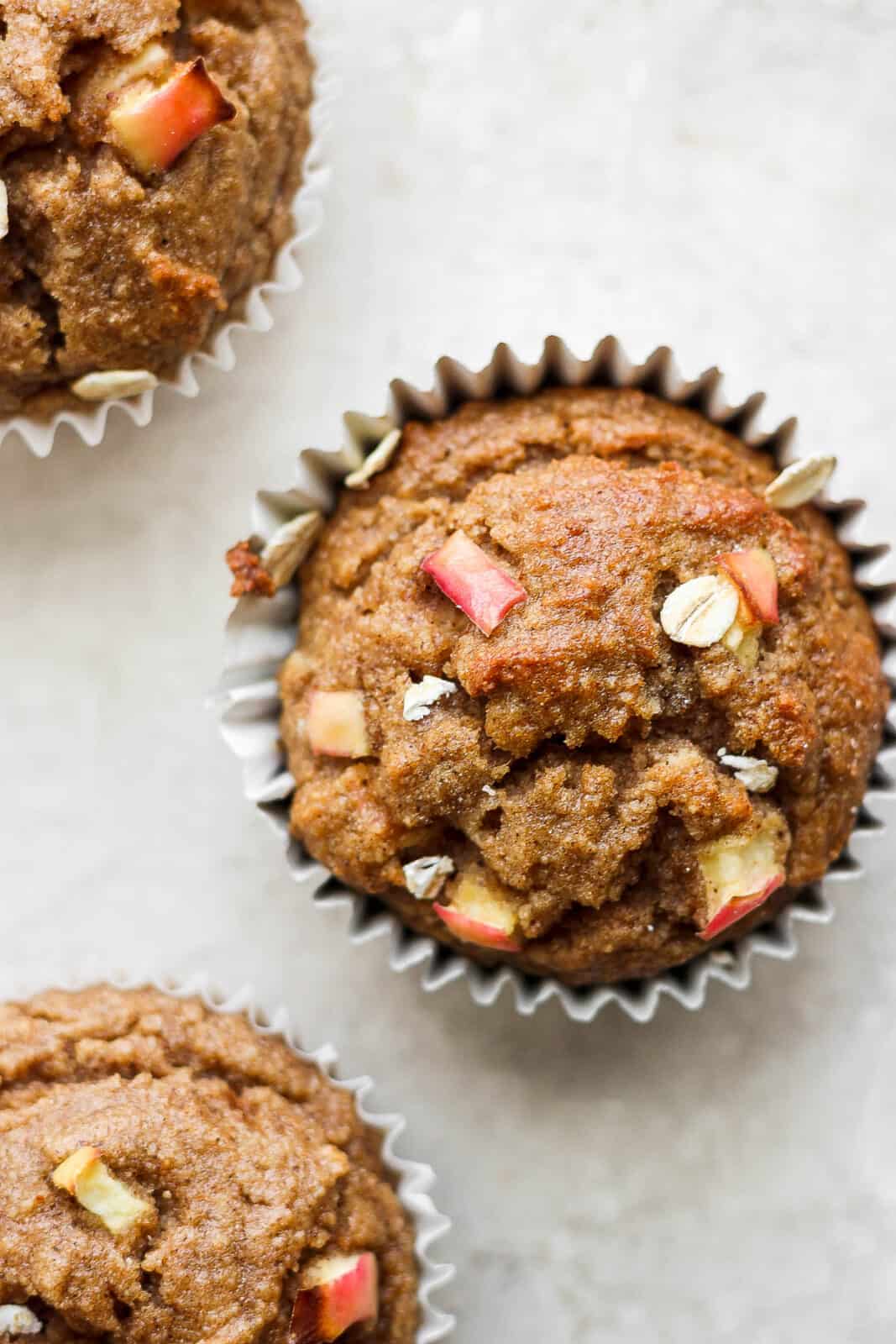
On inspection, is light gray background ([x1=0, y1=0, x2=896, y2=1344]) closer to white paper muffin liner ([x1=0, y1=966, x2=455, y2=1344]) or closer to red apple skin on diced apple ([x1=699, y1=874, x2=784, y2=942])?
white paper muffin liner ([x1=0, y1=966, x2=455, y2=1344])

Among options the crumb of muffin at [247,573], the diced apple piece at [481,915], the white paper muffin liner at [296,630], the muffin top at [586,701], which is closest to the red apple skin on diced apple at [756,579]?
the muffin top at [586,701]

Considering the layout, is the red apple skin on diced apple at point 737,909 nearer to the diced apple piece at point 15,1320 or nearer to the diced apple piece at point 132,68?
the diced apple piece at point 15,1320

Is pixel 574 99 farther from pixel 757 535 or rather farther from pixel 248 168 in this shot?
pixel 757 535

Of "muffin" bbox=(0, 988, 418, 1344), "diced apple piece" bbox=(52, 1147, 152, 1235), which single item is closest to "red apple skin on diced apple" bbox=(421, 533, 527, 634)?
"muffin" bbox=(0, 988, 418, 1344)

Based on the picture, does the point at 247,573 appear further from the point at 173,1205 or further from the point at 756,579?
the point at 173,1205

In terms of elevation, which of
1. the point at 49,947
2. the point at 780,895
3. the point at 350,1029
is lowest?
the point at 49,947

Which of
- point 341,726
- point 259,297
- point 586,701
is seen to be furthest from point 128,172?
point 586,701

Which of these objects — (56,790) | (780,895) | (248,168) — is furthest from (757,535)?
(56,790)
